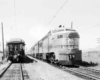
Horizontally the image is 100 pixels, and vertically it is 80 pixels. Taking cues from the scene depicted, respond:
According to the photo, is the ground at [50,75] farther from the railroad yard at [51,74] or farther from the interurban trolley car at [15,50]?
the interurban trolley car at [15,50]

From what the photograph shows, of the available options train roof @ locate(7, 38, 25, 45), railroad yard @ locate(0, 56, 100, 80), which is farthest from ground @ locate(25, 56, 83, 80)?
train roof @ locate(7, 38, 25, 45)

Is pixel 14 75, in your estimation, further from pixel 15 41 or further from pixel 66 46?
pixel 15 41

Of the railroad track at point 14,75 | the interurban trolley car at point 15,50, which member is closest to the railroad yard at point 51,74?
the railroad track at point 14,75

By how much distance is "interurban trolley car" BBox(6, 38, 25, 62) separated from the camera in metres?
23.3

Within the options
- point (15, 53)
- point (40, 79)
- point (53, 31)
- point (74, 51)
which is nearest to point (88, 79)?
point (40, 79)

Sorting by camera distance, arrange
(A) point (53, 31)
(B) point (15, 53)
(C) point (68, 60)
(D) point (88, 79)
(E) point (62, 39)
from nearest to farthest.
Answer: (D) point (88, 79), (C) point (68, 60), (E) point (62, 39), (A) point (53, 31), (B) point (15, 53)

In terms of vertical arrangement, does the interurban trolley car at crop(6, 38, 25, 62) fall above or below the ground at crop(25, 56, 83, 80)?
above

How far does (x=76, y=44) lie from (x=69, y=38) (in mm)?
859

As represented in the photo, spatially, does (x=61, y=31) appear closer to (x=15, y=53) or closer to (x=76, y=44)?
(x=76, y=44)

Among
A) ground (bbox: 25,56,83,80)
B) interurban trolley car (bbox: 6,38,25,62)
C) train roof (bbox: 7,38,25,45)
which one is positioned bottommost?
ground (bbox: 25,56,83,80)

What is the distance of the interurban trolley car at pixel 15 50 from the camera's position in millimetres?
23344

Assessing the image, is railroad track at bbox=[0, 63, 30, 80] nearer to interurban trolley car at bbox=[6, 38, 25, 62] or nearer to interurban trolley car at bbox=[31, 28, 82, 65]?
interurban trolley car at bbox=[31, 28, 82, 65]

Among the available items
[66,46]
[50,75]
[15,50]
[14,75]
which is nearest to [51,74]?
[50,75]

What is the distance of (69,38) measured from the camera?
1655cm
